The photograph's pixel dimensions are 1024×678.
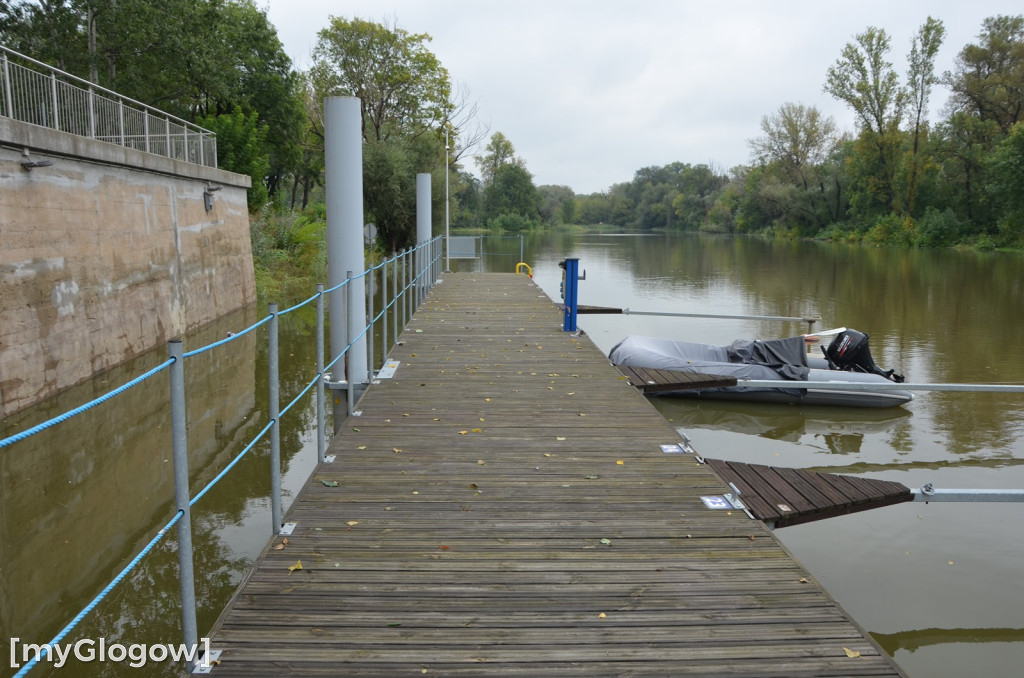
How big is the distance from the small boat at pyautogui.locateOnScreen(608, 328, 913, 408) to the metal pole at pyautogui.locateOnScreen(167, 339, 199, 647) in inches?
295

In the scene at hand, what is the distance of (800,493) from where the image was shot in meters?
5.21

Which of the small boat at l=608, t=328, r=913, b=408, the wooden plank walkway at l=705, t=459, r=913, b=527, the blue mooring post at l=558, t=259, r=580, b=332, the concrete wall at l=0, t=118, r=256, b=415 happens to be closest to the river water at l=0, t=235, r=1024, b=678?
the small boat at l=608, t=328, r=913, b=408

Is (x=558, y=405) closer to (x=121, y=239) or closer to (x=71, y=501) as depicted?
(x=71, y=501)

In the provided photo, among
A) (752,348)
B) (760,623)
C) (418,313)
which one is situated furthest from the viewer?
(418,313)

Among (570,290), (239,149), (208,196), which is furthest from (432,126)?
(570,290)

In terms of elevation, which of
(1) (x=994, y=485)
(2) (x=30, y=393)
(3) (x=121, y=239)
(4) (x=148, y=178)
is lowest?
(1) (x=994, y=485)

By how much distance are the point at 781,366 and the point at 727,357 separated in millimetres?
866

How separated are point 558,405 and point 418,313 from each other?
239 inches

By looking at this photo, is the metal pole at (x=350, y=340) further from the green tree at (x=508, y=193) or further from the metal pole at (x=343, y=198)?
the green tree at (x=508, y=193)

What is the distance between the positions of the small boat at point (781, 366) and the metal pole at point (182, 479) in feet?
24.6

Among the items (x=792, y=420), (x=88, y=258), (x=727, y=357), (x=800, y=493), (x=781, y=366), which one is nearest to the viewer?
(x=800, y=493)

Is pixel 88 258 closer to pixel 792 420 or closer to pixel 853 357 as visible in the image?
pixel 792 420

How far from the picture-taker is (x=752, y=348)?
424 inches

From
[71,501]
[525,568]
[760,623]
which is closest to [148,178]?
[71,501]
